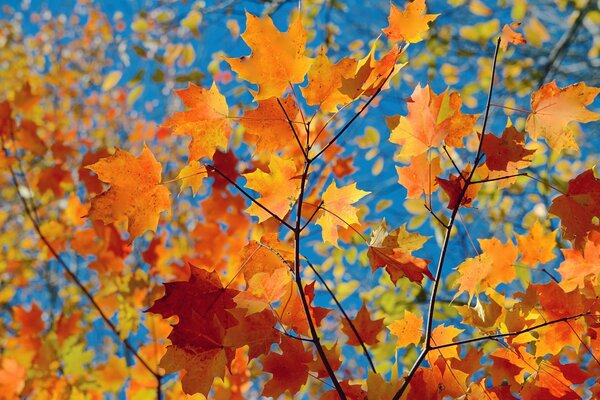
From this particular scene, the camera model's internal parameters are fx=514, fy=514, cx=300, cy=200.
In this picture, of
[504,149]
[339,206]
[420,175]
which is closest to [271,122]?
[339,206]

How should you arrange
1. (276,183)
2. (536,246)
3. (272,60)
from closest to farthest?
(272,60) < (276,183) < (536,246)

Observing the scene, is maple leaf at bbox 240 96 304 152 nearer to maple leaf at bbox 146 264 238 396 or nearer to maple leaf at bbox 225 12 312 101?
maple leaf at bbox 225 12 312 101

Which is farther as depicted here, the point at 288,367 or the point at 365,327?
the point at 365,327

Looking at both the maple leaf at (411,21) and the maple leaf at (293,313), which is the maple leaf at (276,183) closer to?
the maple leaf at (293,313)

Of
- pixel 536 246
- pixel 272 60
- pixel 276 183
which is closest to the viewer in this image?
pixel 272 60

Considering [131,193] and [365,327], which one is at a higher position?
[131,193]

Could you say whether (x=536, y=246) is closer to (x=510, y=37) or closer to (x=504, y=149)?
(x=504, y=149)

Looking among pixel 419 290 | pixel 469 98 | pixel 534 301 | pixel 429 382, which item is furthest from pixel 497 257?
pixel 469 98
